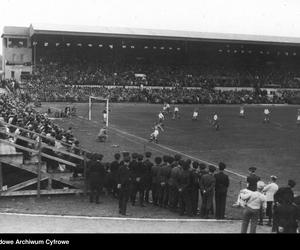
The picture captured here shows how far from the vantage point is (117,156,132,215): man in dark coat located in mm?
13109

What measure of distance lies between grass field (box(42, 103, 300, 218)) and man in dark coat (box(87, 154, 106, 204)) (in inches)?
148

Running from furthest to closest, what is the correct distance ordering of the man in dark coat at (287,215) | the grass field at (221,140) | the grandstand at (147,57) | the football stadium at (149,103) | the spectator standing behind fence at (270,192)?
the grandstand at (147,57)
the grass field at (221,140)
the football stadium at (149,103)
the spectator standing behind fence at (270,192)
the man in dark coat at (287,215)

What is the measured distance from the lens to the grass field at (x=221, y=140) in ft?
70.4

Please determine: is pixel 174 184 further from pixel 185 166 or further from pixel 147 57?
pixel 147 57

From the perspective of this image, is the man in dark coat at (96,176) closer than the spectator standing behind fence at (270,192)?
No

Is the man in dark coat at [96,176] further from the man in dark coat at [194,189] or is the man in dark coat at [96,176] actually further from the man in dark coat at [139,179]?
the man in dark coat at [194,189]

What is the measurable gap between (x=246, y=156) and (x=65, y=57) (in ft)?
158

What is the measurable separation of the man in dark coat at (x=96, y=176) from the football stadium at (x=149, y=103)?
0.16 meters

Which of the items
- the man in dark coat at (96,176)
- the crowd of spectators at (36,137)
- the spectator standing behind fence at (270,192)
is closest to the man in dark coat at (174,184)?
the man in dark coat at (96,176)

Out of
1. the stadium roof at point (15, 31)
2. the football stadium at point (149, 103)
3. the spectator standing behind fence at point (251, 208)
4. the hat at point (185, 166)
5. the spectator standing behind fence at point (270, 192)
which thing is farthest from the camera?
the stadium roof at point (15, 31)

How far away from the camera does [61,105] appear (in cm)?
5150

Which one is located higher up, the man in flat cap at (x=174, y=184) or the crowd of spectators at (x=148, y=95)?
the man in flat cap at (x=174, y=184)

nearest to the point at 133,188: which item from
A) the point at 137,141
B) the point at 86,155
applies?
the point at 86,155
